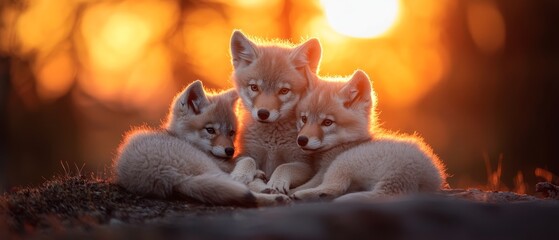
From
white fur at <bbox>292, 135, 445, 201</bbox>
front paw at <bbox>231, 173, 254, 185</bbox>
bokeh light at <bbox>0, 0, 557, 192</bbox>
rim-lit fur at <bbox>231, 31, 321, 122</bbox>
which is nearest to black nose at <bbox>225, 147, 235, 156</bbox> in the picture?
rim-lit fur at <bbox>231, 31, 321, 122</bbox>

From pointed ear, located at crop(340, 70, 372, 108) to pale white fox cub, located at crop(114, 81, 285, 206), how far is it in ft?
4.07

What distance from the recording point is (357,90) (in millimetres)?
7004

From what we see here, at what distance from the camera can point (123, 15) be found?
687 inches

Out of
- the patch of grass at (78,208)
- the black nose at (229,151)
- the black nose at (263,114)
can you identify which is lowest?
the patch of grass at (78,208)

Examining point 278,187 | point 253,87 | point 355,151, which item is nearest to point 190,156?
point 278,187

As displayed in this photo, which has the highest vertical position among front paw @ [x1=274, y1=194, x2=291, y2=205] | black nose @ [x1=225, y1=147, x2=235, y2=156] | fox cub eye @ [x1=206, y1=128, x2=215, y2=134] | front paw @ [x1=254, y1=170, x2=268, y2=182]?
fox cub eye @ [x1=206, y1=128, x2=215, y2=134]

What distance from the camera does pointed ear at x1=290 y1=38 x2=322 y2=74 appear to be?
7.27 metres

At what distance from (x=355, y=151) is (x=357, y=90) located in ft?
3.47

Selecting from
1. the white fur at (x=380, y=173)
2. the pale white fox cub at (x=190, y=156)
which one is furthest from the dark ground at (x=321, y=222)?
the white fur at (x=380, y=173)

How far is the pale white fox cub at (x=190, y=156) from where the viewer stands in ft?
17.8

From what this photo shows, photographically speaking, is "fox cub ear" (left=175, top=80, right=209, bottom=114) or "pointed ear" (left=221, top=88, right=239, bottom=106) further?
"pointed ear" (left=221, top=88, right=239, bottom=106)

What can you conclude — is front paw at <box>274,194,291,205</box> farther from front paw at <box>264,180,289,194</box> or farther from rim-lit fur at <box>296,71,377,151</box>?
rim-lit fur at <box>296,71,377,151</box>

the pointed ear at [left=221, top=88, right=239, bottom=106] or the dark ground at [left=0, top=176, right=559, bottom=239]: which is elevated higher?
the pointed ear at [left=221, top=88, right=239, bottom=106]

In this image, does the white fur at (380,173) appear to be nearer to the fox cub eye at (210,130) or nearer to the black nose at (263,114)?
the black nose at (263,114)
